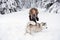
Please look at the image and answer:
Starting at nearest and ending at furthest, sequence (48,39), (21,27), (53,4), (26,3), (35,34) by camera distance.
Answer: (48,39) < (35,34) < (21,27) < (53,4) < (26,3)

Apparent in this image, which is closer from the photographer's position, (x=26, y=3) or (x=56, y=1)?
(x=56, y=1)

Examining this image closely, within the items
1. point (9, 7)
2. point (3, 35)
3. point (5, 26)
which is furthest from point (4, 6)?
point (3, 35)

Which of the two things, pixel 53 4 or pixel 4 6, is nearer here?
pixel 53 4

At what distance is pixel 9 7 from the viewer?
9688 mm

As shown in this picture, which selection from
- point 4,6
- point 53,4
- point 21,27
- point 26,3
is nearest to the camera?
point 21,27

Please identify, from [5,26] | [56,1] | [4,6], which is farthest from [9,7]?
[5,26]

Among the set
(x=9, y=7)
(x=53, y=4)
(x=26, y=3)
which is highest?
(x=53, y=4)

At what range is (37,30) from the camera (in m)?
4.03

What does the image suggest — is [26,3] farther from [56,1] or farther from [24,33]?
[24,33]

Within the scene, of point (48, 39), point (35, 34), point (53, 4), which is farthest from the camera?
point (53, 4)

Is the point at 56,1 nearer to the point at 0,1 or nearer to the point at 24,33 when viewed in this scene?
the point at 0,1

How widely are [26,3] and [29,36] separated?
11887mm

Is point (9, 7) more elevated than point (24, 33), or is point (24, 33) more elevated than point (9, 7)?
point (24, 33)

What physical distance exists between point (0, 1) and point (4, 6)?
0.28m
